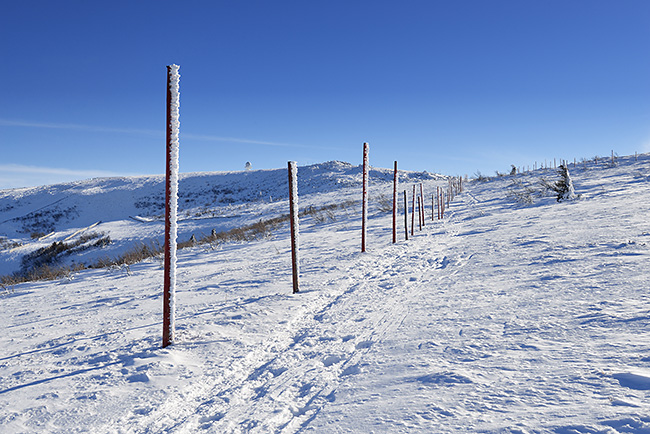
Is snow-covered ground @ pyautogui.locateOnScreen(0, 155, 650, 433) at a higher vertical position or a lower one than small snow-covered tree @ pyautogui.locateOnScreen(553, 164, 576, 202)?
lower

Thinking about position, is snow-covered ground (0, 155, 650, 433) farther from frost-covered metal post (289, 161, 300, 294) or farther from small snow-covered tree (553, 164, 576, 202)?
small snow-covered tree (553, 164, 576, 202)

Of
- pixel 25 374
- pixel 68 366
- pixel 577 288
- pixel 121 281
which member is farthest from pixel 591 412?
pixel 121 281

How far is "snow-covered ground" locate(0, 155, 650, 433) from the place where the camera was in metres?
2.29

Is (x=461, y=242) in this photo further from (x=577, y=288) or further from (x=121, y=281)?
(x=121, y=281)

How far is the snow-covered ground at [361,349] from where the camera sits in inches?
90.4

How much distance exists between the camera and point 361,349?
3.48 m

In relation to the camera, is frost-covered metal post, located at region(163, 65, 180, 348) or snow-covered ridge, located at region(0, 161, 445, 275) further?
snow-covered ridge, located at region(0, 161, 445, 275)

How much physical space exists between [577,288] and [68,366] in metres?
5.53

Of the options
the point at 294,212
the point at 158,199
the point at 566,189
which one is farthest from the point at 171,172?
the point at 158,199

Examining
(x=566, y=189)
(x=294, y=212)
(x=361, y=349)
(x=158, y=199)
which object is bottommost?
(x=361, y=349)

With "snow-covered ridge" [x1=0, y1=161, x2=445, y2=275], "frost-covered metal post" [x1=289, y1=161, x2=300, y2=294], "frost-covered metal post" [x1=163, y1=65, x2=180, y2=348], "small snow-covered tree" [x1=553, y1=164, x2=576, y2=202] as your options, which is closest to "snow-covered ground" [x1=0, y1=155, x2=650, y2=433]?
"frost-covered metal post" [x1=289, y1=161, x2=300, y2=294]

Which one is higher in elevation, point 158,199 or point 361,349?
point 158,199

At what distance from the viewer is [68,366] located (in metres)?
3.37

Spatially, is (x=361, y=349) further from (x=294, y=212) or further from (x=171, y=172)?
(x=294, y=212)
